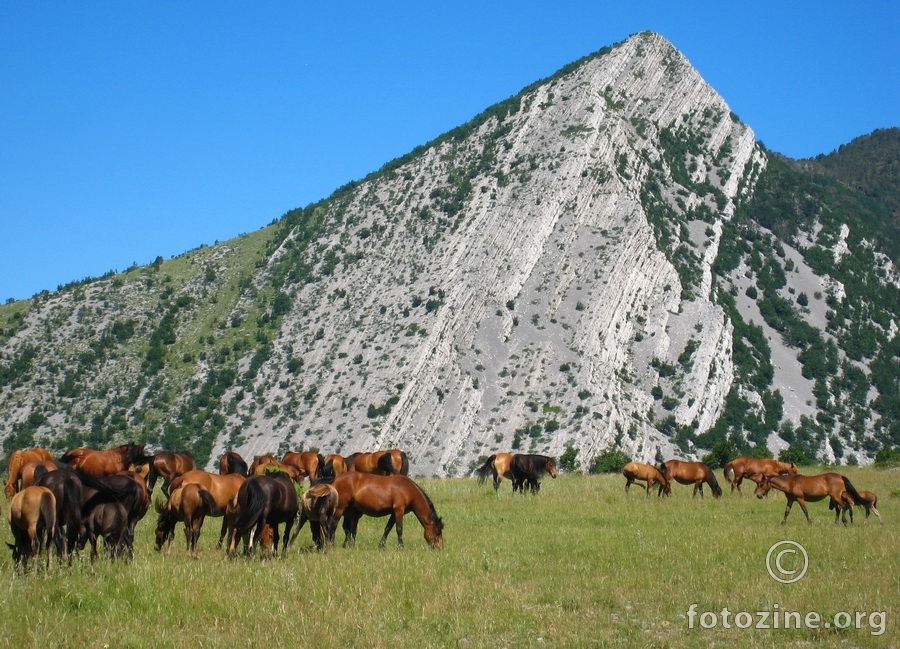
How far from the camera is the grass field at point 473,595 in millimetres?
12078

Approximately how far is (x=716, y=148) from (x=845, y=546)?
121512 millimetres

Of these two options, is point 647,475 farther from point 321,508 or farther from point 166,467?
point 321,508

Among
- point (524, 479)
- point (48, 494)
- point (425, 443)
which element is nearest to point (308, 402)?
point (425, 443)

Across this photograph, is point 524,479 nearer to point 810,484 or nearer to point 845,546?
point 810,484

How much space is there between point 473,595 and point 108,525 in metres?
6.70

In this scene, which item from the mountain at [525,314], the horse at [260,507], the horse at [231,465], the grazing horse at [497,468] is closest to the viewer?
the horse at [260,507]

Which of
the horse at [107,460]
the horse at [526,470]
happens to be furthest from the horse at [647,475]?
the horse at [107,460]

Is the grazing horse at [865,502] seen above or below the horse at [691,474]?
below

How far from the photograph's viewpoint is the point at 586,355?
91812 mm

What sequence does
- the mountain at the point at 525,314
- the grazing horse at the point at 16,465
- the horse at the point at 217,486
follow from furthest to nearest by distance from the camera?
the mountain at the point at 525,314 → the grazing horse at the point at 16,465 → the horse at the point at 217,486

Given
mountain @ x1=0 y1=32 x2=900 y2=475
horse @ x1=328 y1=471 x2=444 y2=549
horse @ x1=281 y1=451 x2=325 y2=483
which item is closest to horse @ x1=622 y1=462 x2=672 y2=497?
horse @ x1=281 y1=451 x2=325 y2=483

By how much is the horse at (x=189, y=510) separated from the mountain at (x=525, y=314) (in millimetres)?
57282

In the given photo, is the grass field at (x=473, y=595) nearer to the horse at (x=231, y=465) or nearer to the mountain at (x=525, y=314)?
the horse at (x=231, y=465)

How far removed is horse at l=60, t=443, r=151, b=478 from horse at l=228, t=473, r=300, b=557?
7729mm
